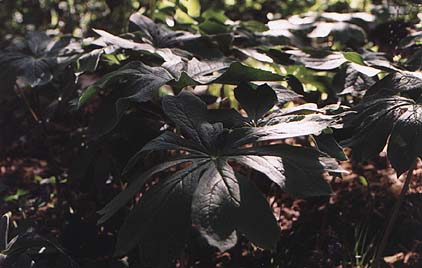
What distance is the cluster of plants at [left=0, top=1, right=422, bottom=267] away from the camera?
86 cm

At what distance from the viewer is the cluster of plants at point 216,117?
34.0 inches

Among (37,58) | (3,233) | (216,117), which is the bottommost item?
(3,233)

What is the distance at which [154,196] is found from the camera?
90cm

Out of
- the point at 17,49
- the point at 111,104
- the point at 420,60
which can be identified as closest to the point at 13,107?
the point at 17,49

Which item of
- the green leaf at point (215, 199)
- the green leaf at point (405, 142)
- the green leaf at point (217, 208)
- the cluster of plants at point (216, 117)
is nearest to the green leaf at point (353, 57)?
the cluster of plants at point (216, 117)

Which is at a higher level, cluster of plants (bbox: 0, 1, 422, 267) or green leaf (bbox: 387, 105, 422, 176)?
green leaf (bbox: 387, 105, 422, 176)

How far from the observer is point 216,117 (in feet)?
3.65

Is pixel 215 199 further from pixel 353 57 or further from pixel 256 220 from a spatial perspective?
pixel 353 57

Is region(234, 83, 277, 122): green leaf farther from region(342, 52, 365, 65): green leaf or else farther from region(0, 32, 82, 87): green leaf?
region(0, 32, 82, 87): green leaf

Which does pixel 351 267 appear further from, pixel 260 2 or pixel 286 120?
pixel 260 2

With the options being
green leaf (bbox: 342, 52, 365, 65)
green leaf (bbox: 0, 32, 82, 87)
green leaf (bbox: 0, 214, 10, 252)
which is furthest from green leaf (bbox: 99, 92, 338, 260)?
green leaf (bbox: 0, 32, 82, 87)

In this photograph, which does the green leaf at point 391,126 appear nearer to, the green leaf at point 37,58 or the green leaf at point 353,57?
the green leaf at point 353,57

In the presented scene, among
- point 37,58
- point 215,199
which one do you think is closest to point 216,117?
point 215,199

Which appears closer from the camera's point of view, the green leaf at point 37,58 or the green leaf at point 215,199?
the green leaf at point 215,199
